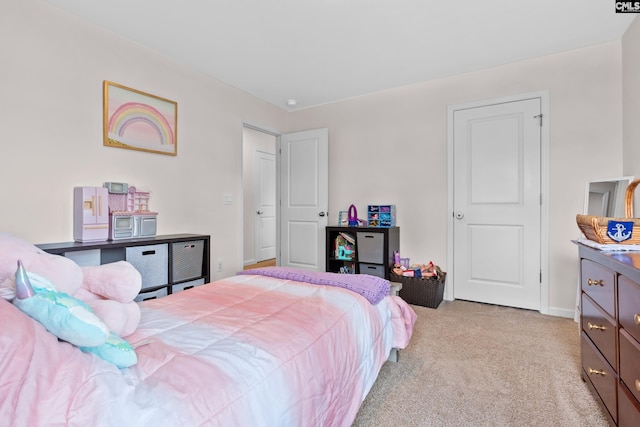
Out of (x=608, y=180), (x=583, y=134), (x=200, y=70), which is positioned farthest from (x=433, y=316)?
(x=200, y=70)

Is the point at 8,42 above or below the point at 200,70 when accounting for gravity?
below

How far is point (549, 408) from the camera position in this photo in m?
1.55

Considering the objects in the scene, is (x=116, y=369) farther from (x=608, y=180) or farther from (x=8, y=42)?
(x=608, y=180)

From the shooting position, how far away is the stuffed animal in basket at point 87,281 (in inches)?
35.6

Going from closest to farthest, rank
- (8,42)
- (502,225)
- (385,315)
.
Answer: (385,315) → (8,42) → (502,225)

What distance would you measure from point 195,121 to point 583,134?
3699 millimetres

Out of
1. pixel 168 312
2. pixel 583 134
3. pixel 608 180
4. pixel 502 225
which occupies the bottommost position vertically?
pixel 168 312

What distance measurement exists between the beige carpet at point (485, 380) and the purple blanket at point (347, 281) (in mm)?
521

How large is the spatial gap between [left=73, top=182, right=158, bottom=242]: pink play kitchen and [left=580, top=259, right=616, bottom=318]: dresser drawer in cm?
302

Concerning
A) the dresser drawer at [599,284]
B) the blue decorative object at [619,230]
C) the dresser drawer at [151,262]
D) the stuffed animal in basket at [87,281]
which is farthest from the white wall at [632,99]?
the dresser drawer at [151,262]

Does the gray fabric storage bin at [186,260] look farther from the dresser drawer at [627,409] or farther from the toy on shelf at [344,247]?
the dresser drawer at [627,409]

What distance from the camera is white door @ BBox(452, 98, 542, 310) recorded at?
9.84 ft

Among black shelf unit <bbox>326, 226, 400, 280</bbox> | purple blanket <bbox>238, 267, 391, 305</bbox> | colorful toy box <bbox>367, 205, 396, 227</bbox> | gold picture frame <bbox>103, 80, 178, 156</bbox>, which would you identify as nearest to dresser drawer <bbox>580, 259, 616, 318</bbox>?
purple blanket <bbox>238, 267, 391, 305</bbox>

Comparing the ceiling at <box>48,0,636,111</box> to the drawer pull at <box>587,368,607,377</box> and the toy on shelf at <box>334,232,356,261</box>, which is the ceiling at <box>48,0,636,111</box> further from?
the drawer pull at <box>587,368,607,377</box>
